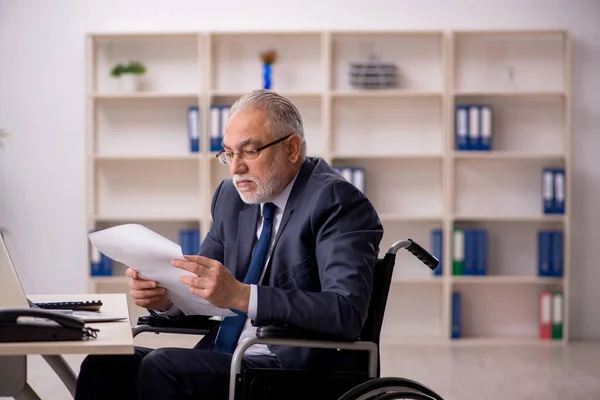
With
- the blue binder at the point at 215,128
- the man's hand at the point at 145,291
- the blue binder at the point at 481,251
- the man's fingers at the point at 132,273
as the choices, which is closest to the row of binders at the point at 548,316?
the blue binder at the point at 481,251

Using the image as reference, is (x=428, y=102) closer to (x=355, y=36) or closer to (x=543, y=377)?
(x=355, y=36)

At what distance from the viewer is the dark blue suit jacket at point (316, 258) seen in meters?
2.05

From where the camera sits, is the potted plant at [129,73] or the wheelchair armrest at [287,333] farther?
the potted plant at [129,73]

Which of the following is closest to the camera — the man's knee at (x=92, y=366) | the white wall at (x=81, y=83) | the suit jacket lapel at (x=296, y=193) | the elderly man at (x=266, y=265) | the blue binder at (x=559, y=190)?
the elderly man at (x=266, y=265)

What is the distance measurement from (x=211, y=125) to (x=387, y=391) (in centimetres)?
392

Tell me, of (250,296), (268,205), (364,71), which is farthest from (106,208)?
(250,296)

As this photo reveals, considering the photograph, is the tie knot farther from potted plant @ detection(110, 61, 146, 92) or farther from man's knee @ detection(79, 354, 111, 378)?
potted plant @ detection(110, 61, 146, 92)

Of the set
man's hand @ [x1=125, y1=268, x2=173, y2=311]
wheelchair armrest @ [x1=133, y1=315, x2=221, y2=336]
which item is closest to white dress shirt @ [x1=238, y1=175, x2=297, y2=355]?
wheelchair armrest @ [x1=133, y1=315, x2=221, y2=336]

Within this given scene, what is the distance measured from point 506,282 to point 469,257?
0.37 meters

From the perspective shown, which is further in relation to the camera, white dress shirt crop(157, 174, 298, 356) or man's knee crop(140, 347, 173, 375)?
white dress shirt crop(157, 174, 298, 356)

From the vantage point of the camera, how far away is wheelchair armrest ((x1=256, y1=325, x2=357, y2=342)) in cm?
201

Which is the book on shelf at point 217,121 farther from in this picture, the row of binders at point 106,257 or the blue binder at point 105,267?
the blue binder at point 105,267

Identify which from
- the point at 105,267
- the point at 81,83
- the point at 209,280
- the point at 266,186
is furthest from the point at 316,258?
the point at 81,83

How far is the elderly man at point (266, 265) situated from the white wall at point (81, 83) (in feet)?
11.9
